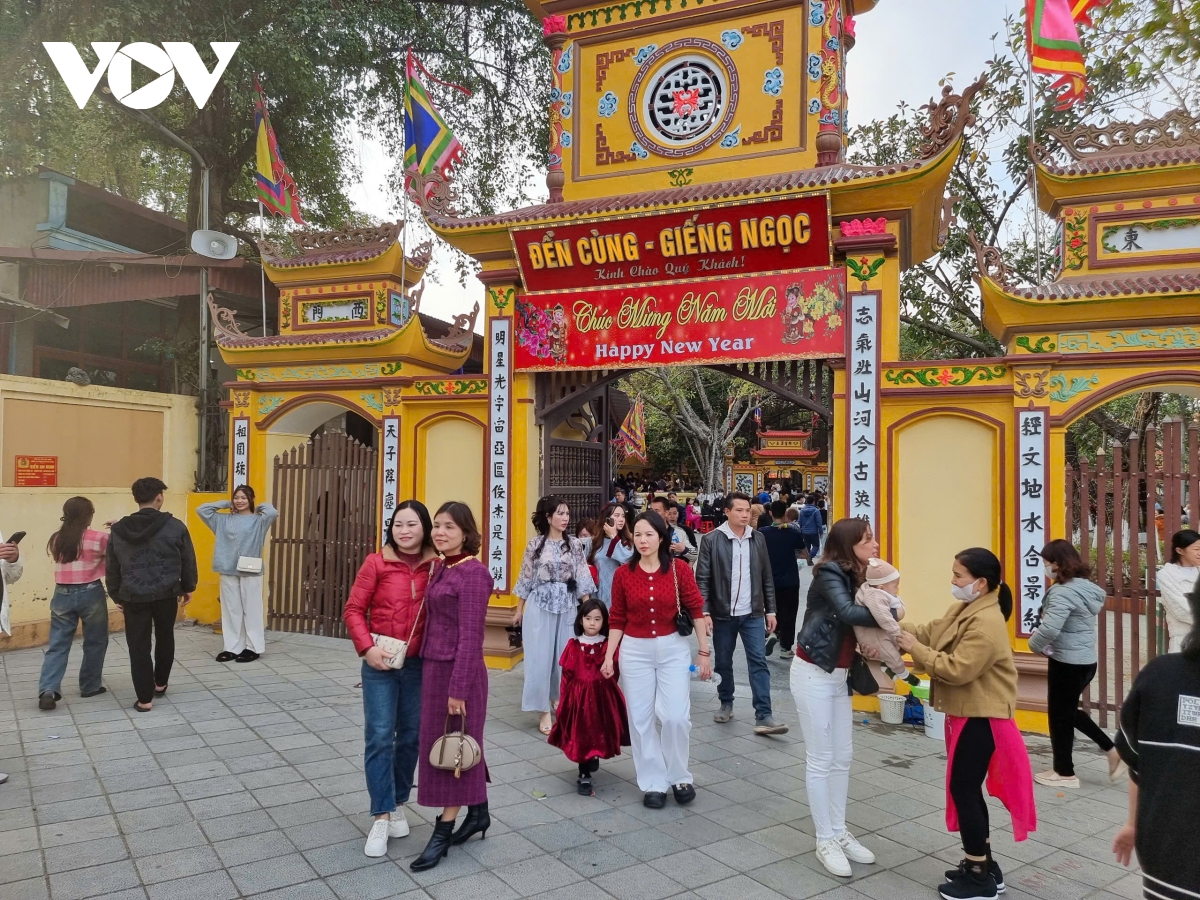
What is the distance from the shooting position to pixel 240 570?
759 cm

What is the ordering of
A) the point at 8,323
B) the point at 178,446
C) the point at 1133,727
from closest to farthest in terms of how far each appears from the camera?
the point at 1133,727 → the point at 178,446 → the point at 8,323

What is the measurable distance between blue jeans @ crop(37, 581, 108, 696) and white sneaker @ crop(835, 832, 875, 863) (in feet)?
18.0

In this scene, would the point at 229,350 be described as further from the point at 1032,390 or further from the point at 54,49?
the point at 1032,390

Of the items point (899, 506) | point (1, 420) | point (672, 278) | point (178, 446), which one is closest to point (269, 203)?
point (178, 446)

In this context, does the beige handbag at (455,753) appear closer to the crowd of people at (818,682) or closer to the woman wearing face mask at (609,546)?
the crowd of people at (818,682)

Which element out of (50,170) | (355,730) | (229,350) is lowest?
(355,730)

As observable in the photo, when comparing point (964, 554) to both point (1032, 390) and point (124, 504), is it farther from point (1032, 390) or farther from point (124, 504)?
point (124, 504)

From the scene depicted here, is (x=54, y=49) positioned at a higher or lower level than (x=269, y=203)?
higher

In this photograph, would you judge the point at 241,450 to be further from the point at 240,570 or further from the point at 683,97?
the point at 683,97

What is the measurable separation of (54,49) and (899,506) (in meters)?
11.3

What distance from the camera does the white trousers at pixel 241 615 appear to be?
24.9 ft

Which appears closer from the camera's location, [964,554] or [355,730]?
[964,554]

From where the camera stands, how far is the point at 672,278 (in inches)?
287

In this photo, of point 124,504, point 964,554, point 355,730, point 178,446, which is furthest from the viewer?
point 178,446
